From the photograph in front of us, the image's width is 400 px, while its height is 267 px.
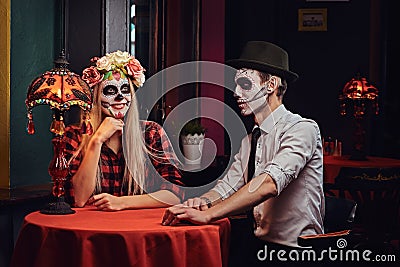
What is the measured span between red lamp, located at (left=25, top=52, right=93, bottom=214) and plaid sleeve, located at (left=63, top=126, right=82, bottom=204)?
0.18 meters

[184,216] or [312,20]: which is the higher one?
[312,20]

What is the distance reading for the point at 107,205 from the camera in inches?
120

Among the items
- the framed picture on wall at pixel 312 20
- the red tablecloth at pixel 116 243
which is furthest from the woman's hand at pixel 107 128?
the framed picture on wall at pixel 312 20

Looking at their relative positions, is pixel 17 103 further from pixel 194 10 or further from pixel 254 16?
pixel 254 16

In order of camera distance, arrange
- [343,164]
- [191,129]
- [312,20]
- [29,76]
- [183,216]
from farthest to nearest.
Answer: [312,20], [343,164], [191,129], [29,76], [183,216]

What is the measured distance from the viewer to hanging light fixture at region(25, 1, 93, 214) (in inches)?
117

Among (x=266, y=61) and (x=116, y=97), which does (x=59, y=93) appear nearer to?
(x=116, y=97)

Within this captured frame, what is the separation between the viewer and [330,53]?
283 inches

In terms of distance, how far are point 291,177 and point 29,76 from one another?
1.64 metres

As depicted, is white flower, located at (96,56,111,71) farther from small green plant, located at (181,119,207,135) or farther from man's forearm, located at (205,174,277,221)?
small green plant, located at (181,119,207,135)

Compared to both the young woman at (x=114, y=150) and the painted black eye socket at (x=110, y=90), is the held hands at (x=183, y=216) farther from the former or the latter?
the painted black eye socket at (x=110, y=90)

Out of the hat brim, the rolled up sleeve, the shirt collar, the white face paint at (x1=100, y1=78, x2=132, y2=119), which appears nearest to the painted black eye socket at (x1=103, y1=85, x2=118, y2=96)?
the white face paint at (x1=100, y1=78, x2=132, y2=119)

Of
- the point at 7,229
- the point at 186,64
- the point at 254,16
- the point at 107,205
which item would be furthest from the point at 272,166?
the point at 254,16

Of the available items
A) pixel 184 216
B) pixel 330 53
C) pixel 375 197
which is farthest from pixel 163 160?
pixel 330 53
